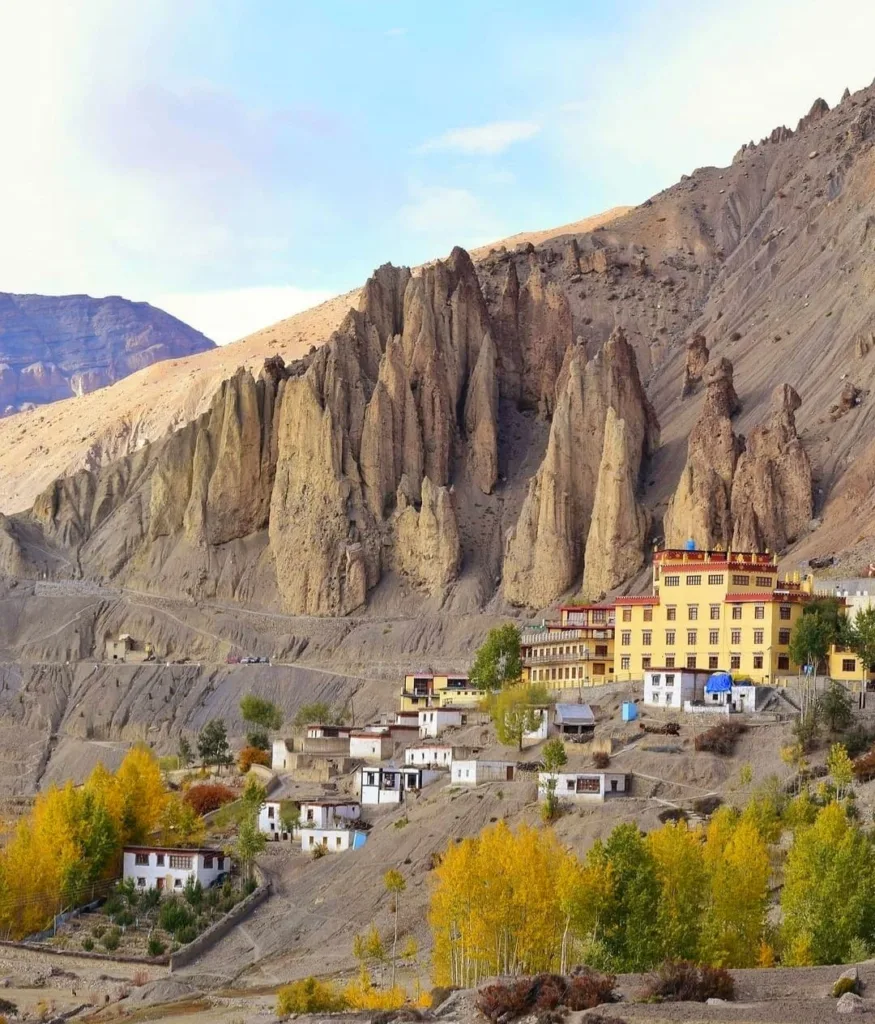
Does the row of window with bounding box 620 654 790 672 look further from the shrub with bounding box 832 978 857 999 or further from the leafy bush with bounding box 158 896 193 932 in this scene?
the shrub with bounding box 832 978 857 999

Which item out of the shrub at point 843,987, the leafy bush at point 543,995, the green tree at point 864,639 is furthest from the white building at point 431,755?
the shrub at point 843,987

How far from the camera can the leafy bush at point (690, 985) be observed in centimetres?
5166

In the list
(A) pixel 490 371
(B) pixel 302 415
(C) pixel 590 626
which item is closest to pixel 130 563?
(B) pixel 302 415

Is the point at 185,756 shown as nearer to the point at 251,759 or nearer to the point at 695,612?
the point at 251,759

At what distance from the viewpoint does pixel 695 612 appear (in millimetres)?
100938

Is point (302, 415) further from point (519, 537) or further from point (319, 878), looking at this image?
point (319, 878)

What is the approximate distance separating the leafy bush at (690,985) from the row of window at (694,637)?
46.6 meters

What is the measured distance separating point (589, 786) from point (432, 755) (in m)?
14.2

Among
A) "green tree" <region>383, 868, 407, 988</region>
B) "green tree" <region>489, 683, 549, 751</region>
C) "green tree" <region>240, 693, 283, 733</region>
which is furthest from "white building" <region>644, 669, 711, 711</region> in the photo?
"green tree" <region>240, 693, 283, 733</region>

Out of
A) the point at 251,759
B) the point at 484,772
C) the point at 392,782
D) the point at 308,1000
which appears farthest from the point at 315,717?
the point at 308,1000

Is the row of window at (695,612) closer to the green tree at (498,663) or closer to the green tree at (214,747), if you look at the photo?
the green tree at (498,663)

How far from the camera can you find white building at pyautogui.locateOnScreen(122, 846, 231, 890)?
9081 cm

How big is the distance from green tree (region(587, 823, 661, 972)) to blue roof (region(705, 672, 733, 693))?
2945 cm

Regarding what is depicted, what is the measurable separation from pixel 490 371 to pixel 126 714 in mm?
34455
